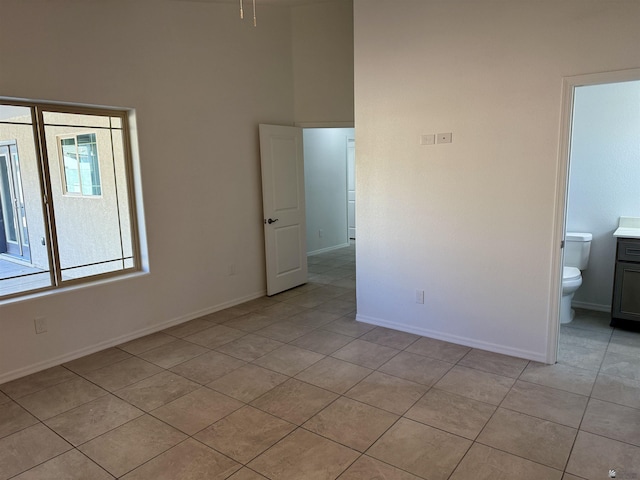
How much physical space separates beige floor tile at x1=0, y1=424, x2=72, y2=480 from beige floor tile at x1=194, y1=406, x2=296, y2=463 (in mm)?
778

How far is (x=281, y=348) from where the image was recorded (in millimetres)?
3580

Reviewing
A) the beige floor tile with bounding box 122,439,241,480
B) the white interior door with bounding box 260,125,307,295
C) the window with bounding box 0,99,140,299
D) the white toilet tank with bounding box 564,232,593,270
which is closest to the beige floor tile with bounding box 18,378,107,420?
the window with bounding box 0,99,140,299

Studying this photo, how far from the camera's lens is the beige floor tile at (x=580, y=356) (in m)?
3.13

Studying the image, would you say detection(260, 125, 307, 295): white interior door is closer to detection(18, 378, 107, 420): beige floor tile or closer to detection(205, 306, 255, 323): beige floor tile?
detection(205, 306, 255, 323): beige floor tile

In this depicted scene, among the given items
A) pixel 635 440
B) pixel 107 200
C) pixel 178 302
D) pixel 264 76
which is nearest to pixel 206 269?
pixel 178 302

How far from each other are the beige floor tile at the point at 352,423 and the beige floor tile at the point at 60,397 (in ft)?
5.06

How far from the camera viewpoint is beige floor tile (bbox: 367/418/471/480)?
212cm

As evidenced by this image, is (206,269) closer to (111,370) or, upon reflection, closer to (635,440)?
(111,370)

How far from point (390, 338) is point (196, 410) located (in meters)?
1.77

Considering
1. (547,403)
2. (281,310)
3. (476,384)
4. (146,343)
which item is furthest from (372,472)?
(281,310)

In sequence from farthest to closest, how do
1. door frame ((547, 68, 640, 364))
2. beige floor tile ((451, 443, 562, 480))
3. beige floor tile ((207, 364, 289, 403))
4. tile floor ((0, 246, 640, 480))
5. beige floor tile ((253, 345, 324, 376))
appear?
beige floor tile ((253, 345, 324, 376)) → beige floor tile ((207, 364, 289, 403)) → door frame ((547, 68, 640, 364)) → tile floor ((0, 246, 640, 480)) → beige floor tile ((451, 443, 562, 480))

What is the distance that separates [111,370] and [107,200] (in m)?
1.49

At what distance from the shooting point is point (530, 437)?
2326 millimetres

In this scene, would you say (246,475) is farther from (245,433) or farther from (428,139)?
(428,139)
